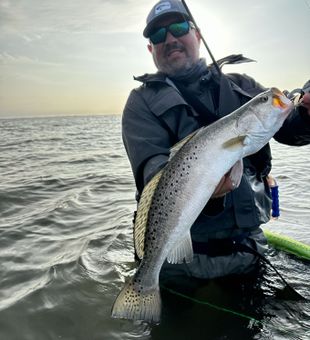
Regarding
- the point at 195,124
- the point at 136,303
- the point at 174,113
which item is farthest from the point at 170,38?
the point at 136,303

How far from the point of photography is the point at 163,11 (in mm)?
4332

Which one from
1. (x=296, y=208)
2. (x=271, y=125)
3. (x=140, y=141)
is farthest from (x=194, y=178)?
(x=296, y=208)

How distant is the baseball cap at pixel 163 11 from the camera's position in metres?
4.33

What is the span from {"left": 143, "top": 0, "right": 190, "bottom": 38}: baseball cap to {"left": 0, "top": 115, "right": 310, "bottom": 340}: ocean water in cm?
288

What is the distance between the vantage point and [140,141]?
393cm

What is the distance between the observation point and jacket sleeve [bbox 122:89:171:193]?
148 inches

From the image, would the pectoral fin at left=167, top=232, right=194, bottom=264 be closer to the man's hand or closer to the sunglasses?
the man's hand

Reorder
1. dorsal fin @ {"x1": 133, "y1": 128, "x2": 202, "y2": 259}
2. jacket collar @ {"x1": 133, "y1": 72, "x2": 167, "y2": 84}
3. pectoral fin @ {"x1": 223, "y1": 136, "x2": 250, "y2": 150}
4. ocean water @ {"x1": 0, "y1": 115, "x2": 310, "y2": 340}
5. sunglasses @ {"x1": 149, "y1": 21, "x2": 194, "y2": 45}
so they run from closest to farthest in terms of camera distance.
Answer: pectoral fin @ {"x1": 223, "y1": 136, "x2": 250, "y2": 150} < dorsal fin @ {"x1": 133, "y1": 128, "x2": 202, "y2": 259} < ocean water @ {"x1": 0, "y1": 115, "x2": 310, "y2": 340} < jacket collar @ {"x1": 133, "y1": 72, "x2": 167, "y2": 84} < sunglasses @ {"x1": 149, "y1": 21, "x2": 194, "y2": 45}

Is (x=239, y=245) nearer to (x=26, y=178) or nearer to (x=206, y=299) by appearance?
(x=206, y=299)

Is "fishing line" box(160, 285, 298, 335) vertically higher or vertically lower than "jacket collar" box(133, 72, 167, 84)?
lower

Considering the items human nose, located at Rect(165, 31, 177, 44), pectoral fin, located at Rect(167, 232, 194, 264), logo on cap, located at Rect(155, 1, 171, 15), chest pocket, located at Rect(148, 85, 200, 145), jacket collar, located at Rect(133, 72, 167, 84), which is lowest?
pectoral fin, located at Rect(167, 232, 194, 264)

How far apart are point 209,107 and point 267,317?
2187 mm

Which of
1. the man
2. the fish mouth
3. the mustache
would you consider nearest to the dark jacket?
the man

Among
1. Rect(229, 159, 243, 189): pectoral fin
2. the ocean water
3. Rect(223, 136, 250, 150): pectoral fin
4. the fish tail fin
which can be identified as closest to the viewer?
Rect(223, 136, 250, 150): pectoral fin
